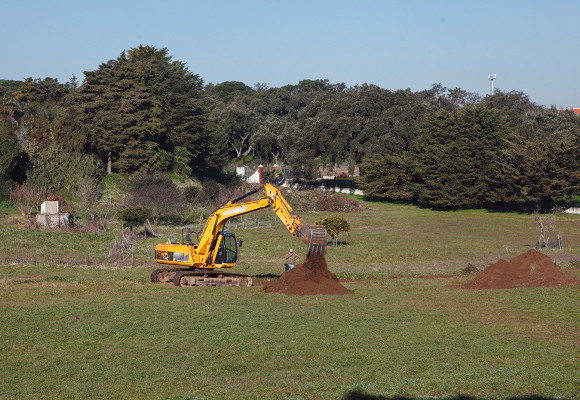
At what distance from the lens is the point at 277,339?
18922mm

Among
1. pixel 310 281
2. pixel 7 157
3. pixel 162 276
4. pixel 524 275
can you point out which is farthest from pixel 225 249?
pixel 7 157

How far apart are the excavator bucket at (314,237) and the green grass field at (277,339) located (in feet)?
6.20

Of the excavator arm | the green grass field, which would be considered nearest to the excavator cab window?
the excavator arm

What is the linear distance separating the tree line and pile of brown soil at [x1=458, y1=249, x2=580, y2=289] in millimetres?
42113

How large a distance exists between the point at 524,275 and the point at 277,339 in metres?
14.8

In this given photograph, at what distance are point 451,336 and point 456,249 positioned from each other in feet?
102

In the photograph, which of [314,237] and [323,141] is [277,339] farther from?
[323,141]

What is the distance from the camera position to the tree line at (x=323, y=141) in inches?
2867

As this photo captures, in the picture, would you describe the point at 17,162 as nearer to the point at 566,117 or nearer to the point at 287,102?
the point at 566,117

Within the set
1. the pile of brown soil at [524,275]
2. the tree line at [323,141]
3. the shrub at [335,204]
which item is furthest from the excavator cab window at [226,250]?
the shrub at [335,204]

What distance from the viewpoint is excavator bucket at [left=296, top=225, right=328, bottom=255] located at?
84.8 feet

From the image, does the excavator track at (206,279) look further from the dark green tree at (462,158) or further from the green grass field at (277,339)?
the dark green tree at (462,158)

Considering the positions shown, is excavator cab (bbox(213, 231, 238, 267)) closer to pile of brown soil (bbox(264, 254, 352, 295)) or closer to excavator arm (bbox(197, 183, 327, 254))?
excavator arm (bbox(197, 183, 327, 254))

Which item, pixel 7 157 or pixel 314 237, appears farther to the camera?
pixel 7 157
